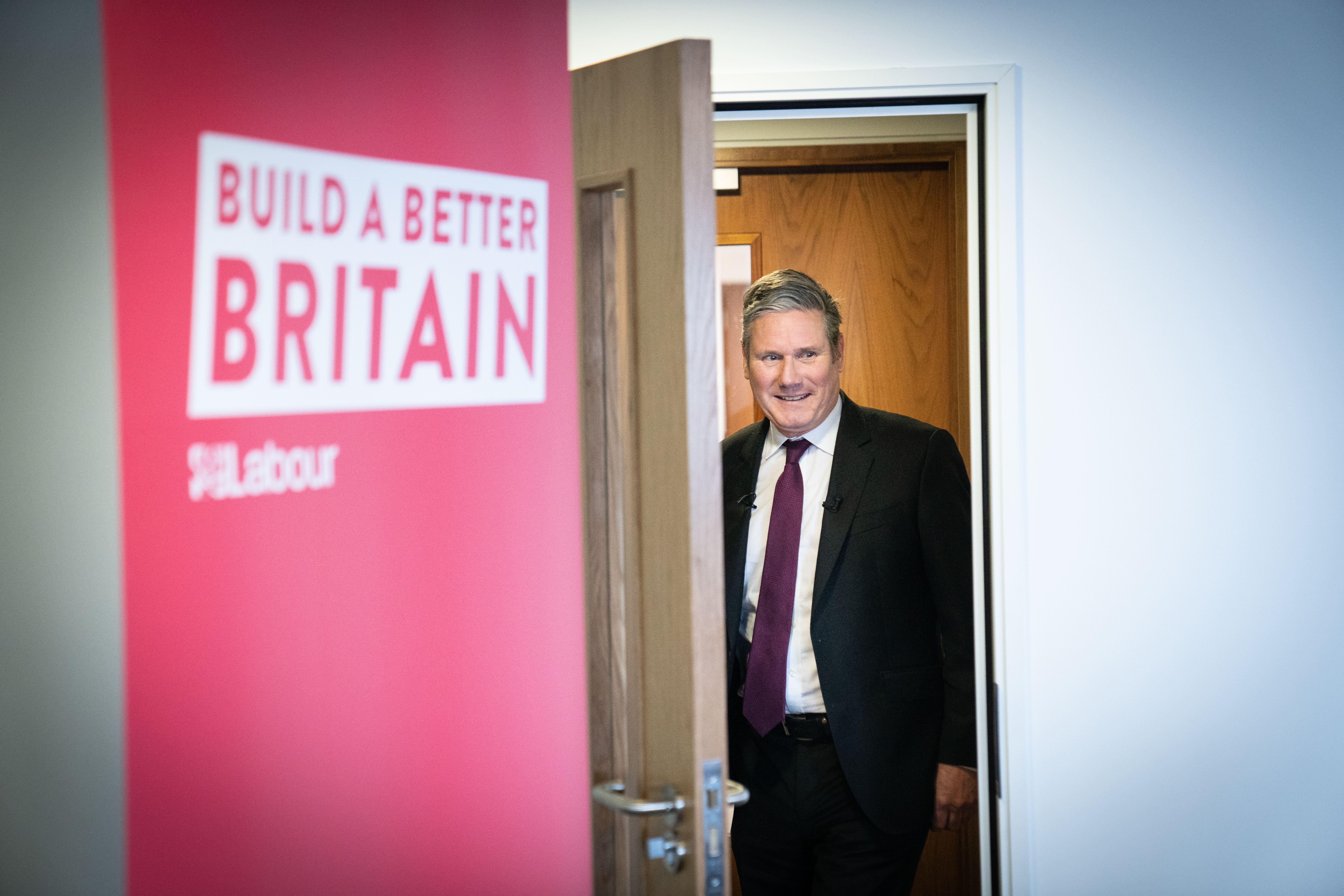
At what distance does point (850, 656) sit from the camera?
80.4 inches

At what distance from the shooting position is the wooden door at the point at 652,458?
131 centimetres

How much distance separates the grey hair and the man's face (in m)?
0.01

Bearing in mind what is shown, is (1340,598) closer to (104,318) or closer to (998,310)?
(998,310)

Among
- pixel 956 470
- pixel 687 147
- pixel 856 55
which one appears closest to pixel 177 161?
pixel 687 147

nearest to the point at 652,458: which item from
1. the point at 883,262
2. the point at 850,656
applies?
the point at 850,656

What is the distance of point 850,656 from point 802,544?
271mm

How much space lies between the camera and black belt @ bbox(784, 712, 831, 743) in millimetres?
2045

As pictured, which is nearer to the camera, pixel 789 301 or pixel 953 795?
pixel 953 795

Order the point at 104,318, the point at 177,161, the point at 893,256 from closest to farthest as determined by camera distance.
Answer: the point at 177,161
the point at 104,318
the point at 893,256

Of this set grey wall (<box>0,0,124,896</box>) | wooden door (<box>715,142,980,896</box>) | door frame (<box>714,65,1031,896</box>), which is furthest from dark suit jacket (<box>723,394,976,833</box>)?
grey wall (<box>0,0,124,896</box>)

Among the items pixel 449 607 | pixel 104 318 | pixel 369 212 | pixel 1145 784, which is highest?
pixel 369 212

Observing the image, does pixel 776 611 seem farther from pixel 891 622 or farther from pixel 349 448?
pixel 349 448

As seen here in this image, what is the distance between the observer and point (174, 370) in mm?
1082

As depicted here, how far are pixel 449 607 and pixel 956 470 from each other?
1.24 metres
